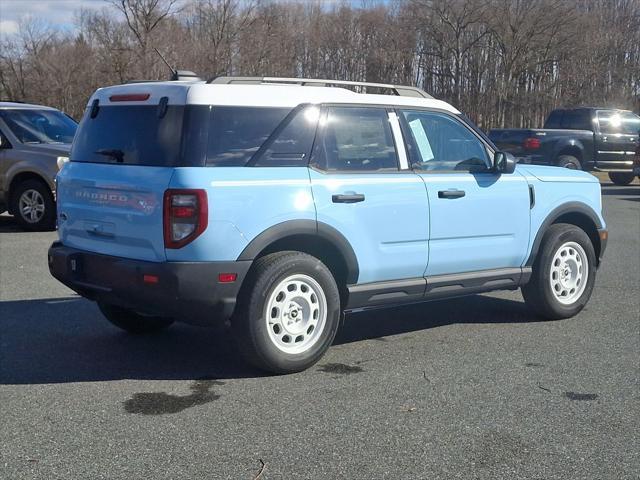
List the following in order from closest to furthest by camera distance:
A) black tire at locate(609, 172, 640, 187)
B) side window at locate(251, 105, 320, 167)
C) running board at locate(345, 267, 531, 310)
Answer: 1. side window at locate(251, 105, 320, 167)
2. running board at locate(345, 267, 531, 310)
3. black tire at locate(609, 172, 640, 187)

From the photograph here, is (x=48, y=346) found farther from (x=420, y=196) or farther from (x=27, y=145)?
(x=27, y=145)

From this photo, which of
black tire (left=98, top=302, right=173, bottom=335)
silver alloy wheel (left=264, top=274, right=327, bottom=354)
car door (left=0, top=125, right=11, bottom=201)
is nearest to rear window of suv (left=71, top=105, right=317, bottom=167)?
silver alloy wheel (left=264, top=274, right=327, bottom=354)

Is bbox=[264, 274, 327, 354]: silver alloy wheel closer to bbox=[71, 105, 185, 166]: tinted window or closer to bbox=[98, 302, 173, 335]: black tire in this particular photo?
bbox=[71, 105, 185, 166]: tinted window

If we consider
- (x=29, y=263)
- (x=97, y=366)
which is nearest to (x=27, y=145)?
(x=29, y=263)

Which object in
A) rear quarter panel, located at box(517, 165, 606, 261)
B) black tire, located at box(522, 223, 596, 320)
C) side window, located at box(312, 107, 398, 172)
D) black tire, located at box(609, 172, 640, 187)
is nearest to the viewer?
side window, located at box(312, 107, 398, 172)

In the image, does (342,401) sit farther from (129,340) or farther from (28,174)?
(28,174)

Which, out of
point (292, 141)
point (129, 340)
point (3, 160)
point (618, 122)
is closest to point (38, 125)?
point (3, 160)

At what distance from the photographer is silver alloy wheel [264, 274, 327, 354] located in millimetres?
5351

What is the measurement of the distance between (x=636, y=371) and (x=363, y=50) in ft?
113

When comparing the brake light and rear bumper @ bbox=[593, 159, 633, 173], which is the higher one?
the brake light

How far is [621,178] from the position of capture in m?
23.2

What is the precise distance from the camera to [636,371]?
18.1 feet

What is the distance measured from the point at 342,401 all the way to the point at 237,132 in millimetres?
1815

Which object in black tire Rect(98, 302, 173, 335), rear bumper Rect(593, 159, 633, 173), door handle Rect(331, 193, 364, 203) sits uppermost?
rear bumper Rect(593, 159, 633, 173)
